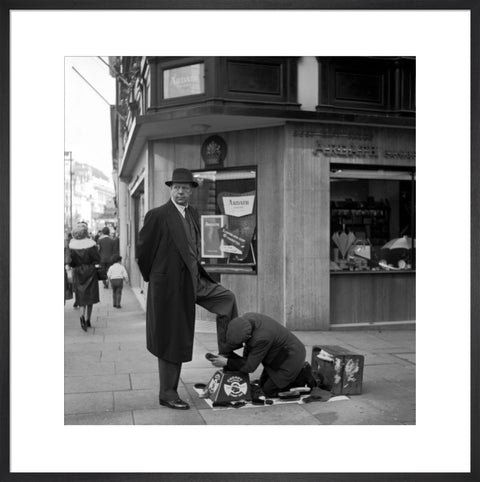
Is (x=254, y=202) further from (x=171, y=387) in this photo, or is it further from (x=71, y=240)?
(x=171, y=387)

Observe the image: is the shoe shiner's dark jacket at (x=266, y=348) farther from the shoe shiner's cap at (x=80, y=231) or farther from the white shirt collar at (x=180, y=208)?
the shoe shiner's cap at (x=80, y=231)

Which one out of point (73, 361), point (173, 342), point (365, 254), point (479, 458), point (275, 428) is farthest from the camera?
point (365, 254)

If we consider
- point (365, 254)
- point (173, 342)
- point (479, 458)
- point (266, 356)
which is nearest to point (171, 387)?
point (173, 342)

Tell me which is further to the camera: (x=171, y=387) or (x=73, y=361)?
(x=73, y=361)

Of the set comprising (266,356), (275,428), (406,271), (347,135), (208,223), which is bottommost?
(275,428)

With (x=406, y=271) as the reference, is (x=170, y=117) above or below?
above

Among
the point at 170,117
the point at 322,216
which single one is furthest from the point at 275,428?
the point at 170,117

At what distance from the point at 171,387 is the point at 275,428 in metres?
1.11

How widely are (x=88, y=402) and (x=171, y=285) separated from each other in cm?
135

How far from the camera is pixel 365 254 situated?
385 inches

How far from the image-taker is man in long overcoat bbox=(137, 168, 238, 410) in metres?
5.25

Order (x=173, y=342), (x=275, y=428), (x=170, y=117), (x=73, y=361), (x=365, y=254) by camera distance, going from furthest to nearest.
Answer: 1. (x=365, y=254)
2. (x=170, y=117)
3. (x=73, y=361)
4. (x=173, y=342)
5. (x=275, y=428)

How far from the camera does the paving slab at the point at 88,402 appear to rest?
5199mm

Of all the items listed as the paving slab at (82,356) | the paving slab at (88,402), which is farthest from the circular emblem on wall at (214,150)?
the paving slab at (88,402)
